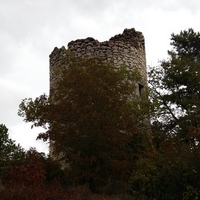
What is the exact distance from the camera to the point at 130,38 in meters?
18.3

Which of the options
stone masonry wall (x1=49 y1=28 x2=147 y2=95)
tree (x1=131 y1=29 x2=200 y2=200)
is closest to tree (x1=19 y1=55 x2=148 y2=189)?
tree (x1=131 y1=29 x2=200 y2=200)

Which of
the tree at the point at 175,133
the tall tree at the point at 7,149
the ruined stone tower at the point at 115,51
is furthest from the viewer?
the ruined stone tower at the point at 115,51

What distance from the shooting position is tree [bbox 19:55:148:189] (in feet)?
37.7

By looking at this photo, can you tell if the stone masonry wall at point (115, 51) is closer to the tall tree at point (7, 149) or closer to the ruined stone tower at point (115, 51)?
the ruined stone tower at point (115, 51)

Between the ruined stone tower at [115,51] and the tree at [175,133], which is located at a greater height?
the ruined stone tower at [115,51]

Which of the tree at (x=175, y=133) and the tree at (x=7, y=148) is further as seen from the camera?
the tree at (x=7, y=148)

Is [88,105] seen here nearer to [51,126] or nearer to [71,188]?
[51,126]

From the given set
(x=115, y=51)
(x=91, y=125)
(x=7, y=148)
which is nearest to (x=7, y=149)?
(x=7, y=148)

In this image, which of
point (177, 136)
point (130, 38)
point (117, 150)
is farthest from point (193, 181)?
point (130, 38)

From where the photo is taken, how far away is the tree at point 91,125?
11492 mm

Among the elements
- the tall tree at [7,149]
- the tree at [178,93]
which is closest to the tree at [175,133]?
the tree at [178,93]

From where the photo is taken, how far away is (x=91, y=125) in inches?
456

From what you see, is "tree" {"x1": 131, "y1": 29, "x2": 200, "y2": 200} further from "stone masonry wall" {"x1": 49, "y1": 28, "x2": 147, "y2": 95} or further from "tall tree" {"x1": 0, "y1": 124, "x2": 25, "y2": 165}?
"tall tree" {"x1": 0, "y1": 124, "x2": 25, "y2": 165}

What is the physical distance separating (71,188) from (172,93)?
7374 mm
